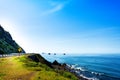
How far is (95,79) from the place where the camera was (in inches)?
2205

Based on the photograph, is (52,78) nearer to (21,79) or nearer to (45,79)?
(45,79)

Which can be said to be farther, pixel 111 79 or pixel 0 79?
pixel 111 79

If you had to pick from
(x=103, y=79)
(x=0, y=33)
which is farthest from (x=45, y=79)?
(x=0, y=33)

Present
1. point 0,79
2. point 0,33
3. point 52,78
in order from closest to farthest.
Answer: point 0,79
point 52,78
point 0,33

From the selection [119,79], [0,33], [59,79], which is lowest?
[119,79]

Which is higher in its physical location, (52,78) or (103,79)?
(52,78)

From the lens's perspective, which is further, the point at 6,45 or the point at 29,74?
the point at 6,45

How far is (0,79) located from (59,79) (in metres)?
8.40

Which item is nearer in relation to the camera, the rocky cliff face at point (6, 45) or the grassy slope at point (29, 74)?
the grassy slope at point (29, 74)

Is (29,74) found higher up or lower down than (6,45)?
lower down

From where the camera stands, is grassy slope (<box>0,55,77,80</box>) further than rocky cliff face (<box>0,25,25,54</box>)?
No

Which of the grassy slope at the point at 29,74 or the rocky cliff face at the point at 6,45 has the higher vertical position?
the rocky cliff face at the point at 6,45

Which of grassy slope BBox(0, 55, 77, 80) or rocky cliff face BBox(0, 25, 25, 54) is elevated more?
rocky cliff face BBox(0, 25, 25, 54)

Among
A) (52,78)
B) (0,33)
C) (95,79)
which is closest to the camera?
(52,78)
